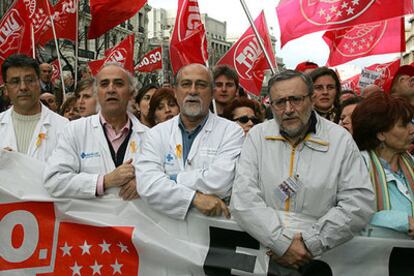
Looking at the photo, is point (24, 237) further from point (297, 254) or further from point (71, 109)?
point (71, 109)

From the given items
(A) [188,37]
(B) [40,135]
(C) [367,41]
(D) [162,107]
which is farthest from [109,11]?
(B) [40,135]

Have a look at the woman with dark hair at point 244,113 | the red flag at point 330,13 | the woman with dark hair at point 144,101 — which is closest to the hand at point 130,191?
the woman with dark hair at point 244,113

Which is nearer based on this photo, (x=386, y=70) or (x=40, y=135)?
(x=40, y=135)

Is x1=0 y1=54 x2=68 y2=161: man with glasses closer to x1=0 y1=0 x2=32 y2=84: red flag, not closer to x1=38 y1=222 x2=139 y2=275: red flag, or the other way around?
x1=38 y1=222 x2=139 y2=275: red flag

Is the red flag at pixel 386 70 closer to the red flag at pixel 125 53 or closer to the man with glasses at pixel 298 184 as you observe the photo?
the red flag at pixel 125 53

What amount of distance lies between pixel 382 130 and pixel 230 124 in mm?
1001

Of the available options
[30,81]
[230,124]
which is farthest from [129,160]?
[30,81]

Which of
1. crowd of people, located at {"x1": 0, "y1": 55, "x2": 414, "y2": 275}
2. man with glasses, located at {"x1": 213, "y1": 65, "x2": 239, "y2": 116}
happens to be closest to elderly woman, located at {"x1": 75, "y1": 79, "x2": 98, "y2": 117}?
man with glasses, located at {"x1": 213, "y1": 65, "x2": 239, "y2": 116}

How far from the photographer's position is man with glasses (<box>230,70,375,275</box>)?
9.98 ft

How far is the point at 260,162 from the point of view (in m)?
3.25

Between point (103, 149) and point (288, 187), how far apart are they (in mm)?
1434

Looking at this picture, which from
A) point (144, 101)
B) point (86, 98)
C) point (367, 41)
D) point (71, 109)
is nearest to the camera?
point (86, 98)

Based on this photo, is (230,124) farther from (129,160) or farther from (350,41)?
(350,41)

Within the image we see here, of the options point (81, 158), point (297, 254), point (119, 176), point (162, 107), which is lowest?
point (297, 254)
